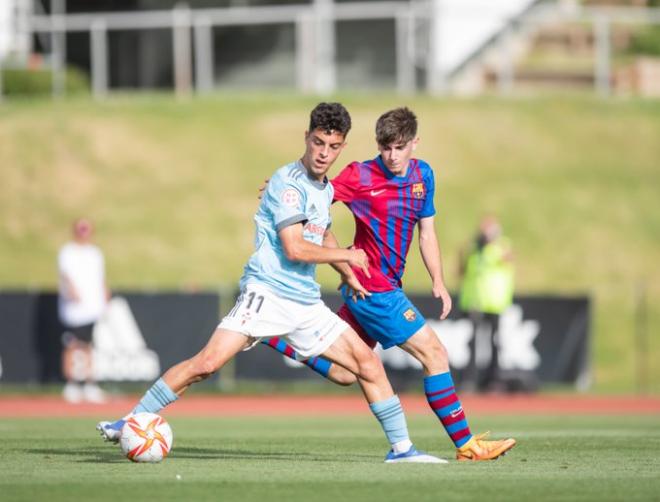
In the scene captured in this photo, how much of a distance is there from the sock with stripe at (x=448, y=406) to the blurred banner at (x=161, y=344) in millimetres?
10834

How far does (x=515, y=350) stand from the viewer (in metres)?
21.6

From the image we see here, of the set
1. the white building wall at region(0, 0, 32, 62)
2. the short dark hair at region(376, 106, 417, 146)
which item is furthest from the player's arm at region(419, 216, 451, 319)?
the white building wall at region(0, 0, 32, 62)

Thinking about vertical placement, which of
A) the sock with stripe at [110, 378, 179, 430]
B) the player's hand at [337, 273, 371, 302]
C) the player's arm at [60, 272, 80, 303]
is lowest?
the player's arm at [60, 272, 80, 303]

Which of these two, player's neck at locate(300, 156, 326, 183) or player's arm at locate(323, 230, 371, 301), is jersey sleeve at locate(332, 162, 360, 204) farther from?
player's neck at locate(300, 156, 326, 183)

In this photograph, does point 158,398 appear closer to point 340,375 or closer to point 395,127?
point 340,375

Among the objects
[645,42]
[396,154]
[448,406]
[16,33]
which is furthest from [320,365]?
[645,42]

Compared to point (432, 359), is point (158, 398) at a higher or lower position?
lower

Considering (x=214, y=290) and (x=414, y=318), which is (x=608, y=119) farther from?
(x=414, y=318)

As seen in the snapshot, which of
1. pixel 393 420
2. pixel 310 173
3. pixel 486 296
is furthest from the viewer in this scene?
pixel 486 296

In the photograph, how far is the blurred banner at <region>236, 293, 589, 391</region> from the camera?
21.1 meters

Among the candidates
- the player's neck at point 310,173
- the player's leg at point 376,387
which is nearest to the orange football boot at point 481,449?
the player's leg at point 376,387

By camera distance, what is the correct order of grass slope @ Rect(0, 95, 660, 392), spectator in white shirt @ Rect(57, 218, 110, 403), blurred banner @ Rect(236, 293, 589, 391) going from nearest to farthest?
spectator in white shirt @ Rect(57, 218, 110, 403)
blurred banner @ Rect(236, 293, 589, 391)
grass slope @ Rect(0, 95, 660, 392)

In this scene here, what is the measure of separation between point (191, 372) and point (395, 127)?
2204mm

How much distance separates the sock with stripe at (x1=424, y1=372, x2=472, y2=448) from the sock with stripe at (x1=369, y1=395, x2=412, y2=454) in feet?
1.17
